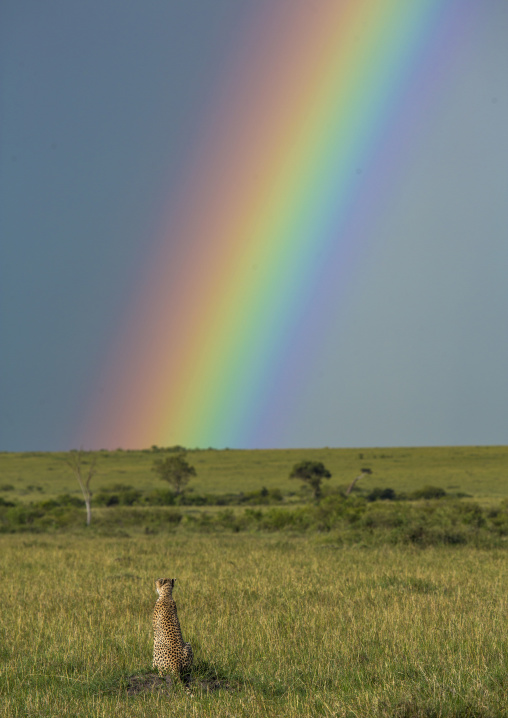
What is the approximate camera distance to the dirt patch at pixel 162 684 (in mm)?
Answer: 7613

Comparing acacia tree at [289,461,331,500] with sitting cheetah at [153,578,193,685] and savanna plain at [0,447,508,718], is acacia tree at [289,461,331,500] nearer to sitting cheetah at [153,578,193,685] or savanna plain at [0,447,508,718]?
savanna plain at [0,447,508,718]

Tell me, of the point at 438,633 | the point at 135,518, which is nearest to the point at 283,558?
the point at 438,633

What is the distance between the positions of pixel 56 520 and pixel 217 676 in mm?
35418

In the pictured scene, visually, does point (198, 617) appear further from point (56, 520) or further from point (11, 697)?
point (56, 520)

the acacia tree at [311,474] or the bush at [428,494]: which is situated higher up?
the acacia tree at [311,474]

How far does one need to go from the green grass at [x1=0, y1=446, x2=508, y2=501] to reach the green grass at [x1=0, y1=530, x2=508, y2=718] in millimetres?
49658

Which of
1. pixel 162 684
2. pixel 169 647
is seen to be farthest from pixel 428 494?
pixel 162 684

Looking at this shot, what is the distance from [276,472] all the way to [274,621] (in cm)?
8997

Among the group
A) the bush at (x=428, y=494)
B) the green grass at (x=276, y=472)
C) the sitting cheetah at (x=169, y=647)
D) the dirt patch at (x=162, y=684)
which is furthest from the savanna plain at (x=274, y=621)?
the green grass at (x=276, y=472)

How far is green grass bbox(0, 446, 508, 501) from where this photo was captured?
81812 millimetres

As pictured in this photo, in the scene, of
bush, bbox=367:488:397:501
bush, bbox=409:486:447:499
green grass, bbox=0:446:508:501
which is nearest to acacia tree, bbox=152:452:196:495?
green grass, bbox=0:446:508:501

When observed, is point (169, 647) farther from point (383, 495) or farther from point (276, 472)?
point (276, 472)

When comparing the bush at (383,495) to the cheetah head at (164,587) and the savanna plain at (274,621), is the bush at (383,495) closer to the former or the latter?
the savanna plain at (274,621)

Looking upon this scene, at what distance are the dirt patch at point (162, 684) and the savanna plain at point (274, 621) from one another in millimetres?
25
